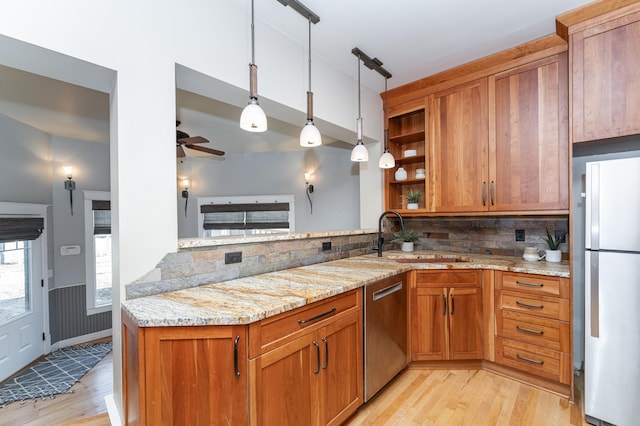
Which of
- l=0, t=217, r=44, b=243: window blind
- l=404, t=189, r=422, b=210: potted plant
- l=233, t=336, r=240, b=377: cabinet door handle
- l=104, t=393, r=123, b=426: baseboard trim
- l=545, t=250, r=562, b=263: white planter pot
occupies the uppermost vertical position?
l=404, t=189, r=422, b=210: potted plant

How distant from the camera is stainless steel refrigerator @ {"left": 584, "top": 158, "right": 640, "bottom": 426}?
5.60ft

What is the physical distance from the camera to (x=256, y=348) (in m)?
1.28

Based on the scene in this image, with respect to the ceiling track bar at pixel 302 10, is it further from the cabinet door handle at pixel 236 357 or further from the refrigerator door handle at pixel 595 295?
the refrigerator door handle at pixel 595 295

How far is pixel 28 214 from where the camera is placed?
3922mm

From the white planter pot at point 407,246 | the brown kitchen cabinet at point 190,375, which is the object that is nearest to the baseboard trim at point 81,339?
the brown kitchen cabinet at point 190,375

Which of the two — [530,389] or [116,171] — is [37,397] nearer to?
[116,171]

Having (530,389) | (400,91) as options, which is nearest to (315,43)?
(400,91)

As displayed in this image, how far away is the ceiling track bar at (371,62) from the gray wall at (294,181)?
175cm

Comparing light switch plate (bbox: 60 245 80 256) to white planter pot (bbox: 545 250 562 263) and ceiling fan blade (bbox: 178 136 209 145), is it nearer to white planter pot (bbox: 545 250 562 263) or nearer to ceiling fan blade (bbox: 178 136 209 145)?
ceiling fan blade (bbox: 178 136 209 145)

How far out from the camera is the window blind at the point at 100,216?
15.8 feet

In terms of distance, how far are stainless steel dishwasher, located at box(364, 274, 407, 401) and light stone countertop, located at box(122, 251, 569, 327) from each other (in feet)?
0.38

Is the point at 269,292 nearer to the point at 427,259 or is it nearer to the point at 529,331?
the point at 427,259

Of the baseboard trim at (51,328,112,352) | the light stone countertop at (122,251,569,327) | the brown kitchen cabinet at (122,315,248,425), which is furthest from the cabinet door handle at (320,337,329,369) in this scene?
the baseboard trim at (51,328,112,352)

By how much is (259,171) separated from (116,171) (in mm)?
3899
